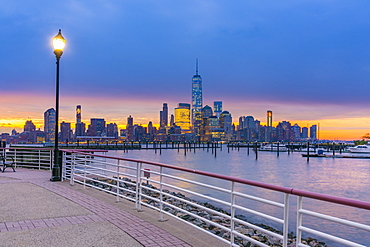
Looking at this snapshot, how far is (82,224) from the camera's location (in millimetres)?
7004

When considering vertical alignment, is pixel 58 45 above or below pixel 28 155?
above

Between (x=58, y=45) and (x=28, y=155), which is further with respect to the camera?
(x=28, y=155)

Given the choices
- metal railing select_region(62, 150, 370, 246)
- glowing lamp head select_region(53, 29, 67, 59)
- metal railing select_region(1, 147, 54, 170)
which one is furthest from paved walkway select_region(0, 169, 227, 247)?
metal railing select_region(1, 147, 54, 170)

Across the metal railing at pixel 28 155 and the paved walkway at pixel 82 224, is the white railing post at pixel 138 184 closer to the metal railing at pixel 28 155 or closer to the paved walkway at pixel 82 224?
the paved walkway at pixel 82 224

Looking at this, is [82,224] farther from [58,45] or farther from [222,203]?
[58,45]

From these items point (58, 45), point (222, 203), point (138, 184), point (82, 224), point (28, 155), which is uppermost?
point (58, 45)

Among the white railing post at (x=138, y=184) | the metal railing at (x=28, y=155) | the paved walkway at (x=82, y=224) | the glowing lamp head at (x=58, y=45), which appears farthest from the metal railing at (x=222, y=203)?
the glowing lamp head at (x=58, y=45)

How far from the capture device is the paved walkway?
236 inches

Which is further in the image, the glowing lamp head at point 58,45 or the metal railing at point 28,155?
the metal railing at point 28,155

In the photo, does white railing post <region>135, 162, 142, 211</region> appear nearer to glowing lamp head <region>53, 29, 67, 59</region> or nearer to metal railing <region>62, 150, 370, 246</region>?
metal railing <region>62, 150, 370, 246</region>

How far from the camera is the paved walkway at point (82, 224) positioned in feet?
19.6

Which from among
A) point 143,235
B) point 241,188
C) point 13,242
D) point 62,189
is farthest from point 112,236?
point 241,188

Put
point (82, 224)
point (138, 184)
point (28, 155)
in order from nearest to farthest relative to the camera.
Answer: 1. point (82, 224)
2. point (138, 184)
3. point (28, 155)

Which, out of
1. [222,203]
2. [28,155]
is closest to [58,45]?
[28,155]
